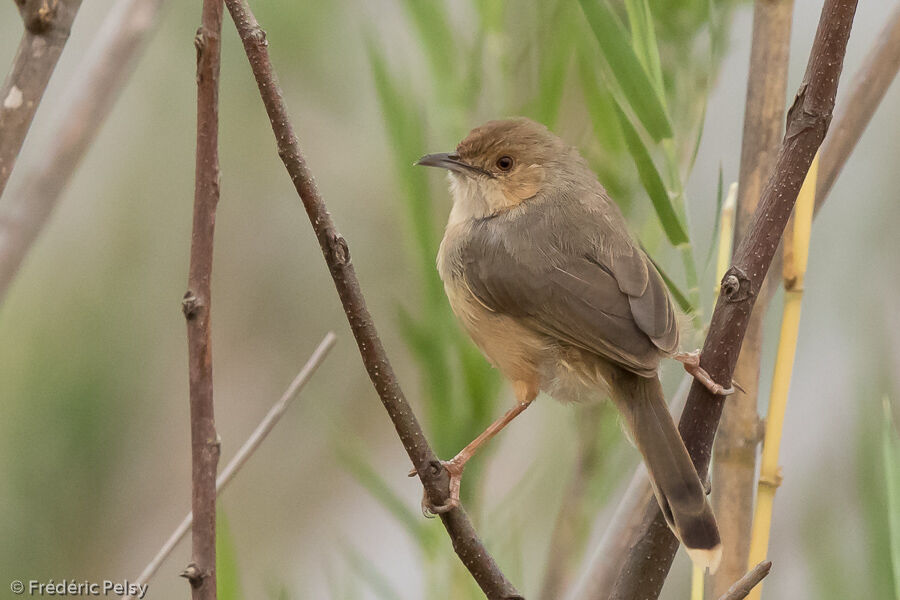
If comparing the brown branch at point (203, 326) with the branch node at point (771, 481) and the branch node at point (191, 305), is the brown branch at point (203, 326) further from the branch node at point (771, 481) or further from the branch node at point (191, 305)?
the branch node at point (771, 481)

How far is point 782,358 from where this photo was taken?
1839 millimetres

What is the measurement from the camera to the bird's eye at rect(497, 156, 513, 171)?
9.02ft

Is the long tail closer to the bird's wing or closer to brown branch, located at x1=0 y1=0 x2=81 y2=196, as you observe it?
the bird's wing

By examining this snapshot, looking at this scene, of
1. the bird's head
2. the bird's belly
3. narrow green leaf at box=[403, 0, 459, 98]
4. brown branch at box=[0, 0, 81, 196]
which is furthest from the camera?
the bird's head

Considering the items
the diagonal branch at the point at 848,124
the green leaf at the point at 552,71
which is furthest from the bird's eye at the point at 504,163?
the diagonal branch at the point at 848,124

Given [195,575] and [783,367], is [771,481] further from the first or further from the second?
[195,575]

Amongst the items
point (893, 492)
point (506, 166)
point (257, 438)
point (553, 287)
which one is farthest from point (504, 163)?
point (893, 492)

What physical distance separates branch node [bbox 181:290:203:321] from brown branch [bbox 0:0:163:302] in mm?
616

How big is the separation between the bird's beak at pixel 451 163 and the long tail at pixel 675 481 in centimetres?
75

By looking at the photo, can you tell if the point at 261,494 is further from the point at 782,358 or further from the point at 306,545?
the point at 782,358

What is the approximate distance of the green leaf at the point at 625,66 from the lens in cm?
181

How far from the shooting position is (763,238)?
1.64 meters

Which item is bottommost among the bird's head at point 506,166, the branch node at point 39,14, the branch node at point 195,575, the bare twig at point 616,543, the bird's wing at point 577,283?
the bare twig at point 616,543

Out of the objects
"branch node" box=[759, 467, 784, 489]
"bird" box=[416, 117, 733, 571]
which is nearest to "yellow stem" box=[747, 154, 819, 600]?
"branch node" box=[759, 467, 784, 489]
